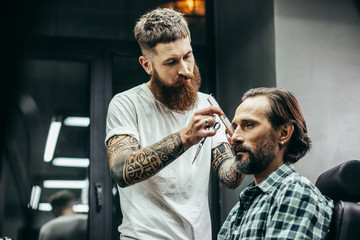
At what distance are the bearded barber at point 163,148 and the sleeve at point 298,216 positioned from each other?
474 millimetres

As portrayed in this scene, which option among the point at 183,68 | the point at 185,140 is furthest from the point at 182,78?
the point at 185,140

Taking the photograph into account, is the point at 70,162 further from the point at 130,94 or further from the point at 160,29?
the point at 160,29

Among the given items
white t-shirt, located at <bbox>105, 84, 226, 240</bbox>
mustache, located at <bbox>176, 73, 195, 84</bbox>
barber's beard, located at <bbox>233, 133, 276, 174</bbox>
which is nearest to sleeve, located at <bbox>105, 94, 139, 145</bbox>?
white t-shirt, located at <bbox>105, 84, 226, 240</bbox>

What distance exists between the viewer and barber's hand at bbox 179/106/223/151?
2123 mm

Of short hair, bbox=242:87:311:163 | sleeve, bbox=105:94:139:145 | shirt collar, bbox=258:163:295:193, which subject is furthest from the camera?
sleeve, bbox=105:94:139:145

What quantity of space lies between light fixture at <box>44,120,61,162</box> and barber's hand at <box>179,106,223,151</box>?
2111mm

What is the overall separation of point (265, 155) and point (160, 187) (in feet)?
1.72

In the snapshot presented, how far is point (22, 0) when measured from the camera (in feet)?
14.5

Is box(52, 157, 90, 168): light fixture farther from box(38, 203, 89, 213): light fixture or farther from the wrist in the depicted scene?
the wrist

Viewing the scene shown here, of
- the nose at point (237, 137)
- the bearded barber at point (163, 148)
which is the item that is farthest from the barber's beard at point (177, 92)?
the nose at point (237, 137)

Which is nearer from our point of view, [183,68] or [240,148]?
[240,148]

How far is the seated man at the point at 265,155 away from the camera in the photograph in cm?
190

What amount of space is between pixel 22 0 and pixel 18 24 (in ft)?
0.69

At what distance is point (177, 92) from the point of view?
248cm
